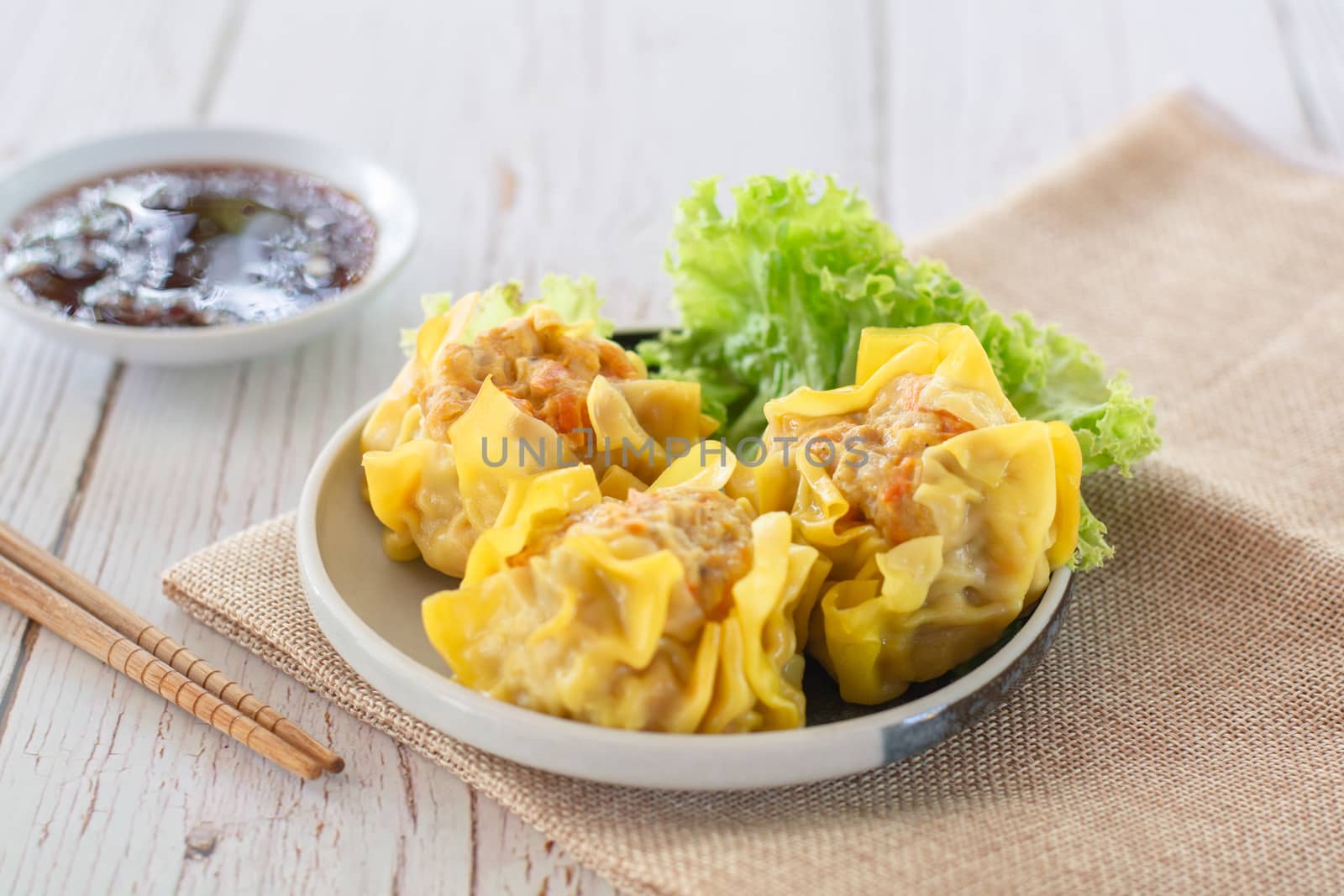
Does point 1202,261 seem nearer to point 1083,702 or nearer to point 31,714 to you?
point 1083,702

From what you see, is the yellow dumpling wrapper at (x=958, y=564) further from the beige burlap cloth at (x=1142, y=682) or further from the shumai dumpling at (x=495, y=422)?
the shumai dumpling at (x=495, y=422)

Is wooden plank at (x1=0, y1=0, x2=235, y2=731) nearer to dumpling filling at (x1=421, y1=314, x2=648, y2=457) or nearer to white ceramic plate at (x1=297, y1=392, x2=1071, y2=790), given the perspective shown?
white ceramic plate at (x1=297, y1=392, x2=1071, y2=790)

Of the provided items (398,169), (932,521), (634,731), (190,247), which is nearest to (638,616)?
(634,731)

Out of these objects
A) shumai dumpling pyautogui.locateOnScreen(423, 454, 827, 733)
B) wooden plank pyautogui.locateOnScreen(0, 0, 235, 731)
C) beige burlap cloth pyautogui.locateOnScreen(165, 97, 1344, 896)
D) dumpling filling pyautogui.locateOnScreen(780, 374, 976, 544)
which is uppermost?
dumpling filling pyautogui.locateOnScreen(780, 374, 976, 544)

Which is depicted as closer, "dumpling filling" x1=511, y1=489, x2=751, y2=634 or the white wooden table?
"dumpling filling" x1=511, y1=489, x2=751, y2=634

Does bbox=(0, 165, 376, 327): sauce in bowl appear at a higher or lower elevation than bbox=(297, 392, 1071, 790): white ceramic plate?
lower

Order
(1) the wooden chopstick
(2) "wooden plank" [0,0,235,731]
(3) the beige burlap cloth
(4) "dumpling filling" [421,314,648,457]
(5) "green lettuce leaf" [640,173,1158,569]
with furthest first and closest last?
(2) "wooden plank" [0,0,235,731] → (5) "green lettuce leaf" [640,173,1158,569] → (4) "dumpling filling" [421,314,648,457] → (1) the wooden chopstick → (3) the beige burlap cloth

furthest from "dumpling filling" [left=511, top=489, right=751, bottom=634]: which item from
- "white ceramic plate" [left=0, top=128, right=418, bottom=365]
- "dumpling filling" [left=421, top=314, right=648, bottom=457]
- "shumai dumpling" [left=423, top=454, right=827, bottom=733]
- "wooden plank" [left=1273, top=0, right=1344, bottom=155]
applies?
"wooden plank" [left=1273, top=0, right=1344, bottom=155]

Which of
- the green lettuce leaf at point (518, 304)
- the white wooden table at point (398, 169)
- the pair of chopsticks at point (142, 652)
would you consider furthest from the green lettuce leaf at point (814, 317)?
the pair of chopsticks at point (142, 652)
